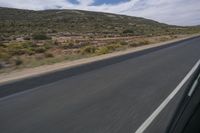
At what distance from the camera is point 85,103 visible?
372 inches

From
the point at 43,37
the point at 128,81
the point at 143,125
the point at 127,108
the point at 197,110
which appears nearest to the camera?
the point at 197,110

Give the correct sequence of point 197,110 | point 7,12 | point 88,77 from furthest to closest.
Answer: point 7,12, point 88,77, point 197,110

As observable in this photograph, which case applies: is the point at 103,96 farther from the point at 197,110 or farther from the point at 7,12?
the point at 7,12

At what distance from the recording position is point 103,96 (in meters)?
10.5

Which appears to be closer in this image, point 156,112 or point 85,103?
point 156,112

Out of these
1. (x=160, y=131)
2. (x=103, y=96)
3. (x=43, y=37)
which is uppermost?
(x=160, y=131)

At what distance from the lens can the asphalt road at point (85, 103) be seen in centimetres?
700

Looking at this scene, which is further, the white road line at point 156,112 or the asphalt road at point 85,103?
the asphalt road at point 85,103

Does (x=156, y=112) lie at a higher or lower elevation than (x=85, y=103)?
higher

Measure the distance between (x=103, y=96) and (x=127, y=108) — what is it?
197cm

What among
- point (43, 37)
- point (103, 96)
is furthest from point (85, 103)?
point (43, 37)

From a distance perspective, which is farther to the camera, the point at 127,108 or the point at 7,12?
the point at 7,12

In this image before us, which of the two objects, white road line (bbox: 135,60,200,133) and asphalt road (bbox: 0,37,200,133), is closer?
white road line (bbox: 135,60,200,133)

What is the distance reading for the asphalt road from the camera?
275 inches
